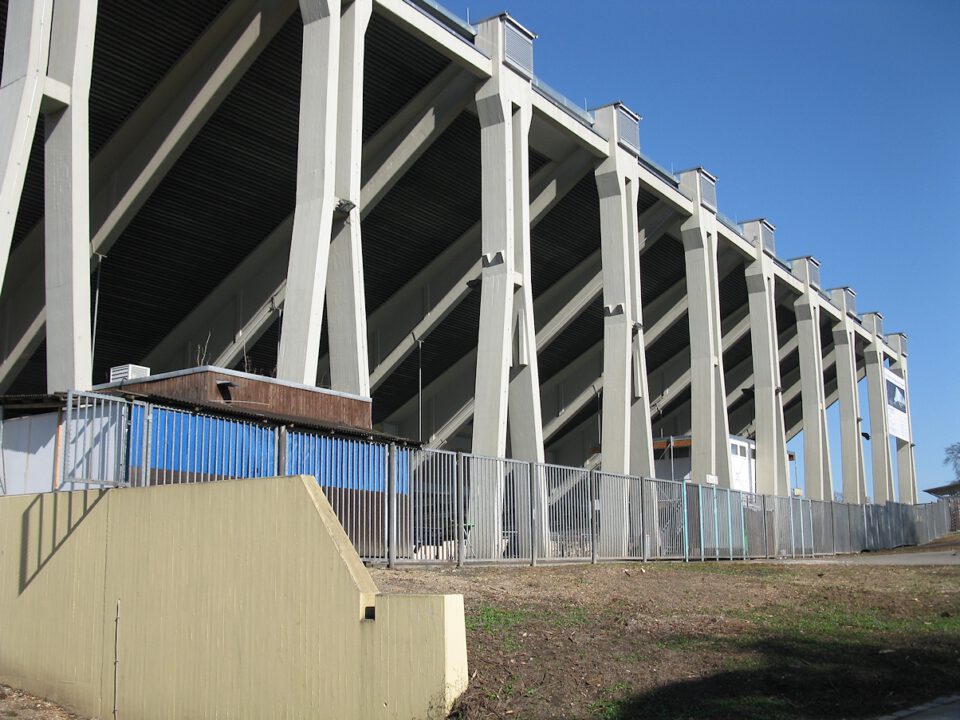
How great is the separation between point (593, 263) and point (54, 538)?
27467 millimetres

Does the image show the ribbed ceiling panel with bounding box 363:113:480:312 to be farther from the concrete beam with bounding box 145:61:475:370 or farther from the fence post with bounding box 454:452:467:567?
the fence post with bounding box 454:452:467:567

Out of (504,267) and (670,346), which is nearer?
(504,267)

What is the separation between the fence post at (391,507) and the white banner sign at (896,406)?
49511 mm

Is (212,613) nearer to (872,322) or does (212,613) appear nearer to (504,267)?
(504,267)

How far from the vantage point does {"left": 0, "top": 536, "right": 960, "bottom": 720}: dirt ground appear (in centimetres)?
779

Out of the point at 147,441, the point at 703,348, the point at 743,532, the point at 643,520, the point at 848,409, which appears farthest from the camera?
the point at 848,409

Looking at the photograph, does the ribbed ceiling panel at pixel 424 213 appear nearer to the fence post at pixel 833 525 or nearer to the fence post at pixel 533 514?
the fence post at pixel 533 514

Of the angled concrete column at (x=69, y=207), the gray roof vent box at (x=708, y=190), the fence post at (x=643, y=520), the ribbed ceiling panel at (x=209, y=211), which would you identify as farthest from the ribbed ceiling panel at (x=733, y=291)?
the angled concrete column at (x=69, y=207)

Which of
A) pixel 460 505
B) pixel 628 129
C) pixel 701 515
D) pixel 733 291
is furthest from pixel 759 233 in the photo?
pixel 460 505

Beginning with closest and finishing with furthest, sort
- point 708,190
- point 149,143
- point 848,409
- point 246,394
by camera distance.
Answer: point 246,394 → point 149,143 → point 708,190 → point 848,409

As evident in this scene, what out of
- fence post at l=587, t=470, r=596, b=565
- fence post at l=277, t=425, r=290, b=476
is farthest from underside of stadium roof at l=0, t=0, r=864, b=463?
fence post at l=277, t=425, r=290, b=476

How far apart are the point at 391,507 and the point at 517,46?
16068mm

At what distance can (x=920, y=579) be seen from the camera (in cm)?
1662

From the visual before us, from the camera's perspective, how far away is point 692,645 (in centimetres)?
952
